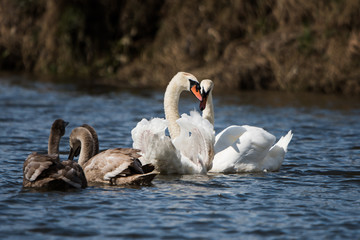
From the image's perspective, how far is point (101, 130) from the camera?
1277cm

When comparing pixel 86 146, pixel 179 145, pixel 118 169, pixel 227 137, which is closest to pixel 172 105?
pixel 227 137

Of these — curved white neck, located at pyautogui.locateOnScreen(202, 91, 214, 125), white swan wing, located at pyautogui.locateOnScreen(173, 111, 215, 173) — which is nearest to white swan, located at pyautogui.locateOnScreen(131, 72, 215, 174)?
white swan wing, located at pyautogui.locateOnScreen(173, 111, 215, 173)

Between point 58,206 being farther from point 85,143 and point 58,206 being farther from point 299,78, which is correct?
point 299,78

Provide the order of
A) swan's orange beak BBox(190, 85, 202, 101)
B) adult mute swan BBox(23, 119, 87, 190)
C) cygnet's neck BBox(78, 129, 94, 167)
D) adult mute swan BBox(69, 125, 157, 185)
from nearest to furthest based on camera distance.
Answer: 1. adult mute swan BBox(23, 119, 87, 190)
2. adult mute swan BBox(69, 125, 157, 185)
3. cygnet's neck BBox(78, 129, 94, 167)
4. swan's orange beak BBox(190, 85, 202, 101)

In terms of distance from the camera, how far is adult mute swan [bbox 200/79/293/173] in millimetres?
8586

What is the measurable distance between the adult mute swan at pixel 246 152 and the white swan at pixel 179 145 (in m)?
0.24

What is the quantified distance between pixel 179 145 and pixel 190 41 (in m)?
13.8

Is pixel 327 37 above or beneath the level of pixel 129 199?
above

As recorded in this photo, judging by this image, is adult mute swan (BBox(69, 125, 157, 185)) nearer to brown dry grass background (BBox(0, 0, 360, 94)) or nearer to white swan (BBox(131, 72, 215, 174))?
white swan (BBox(131, 72, 215, 174))

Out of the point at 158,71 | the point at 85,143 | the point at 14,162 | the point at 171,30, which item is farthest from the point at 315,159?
the point at 171,30

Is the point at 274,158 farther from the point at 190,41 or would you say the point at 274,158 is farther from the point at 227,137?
the point at 190,41

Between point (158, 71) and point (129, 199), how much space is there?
14946 millimetres

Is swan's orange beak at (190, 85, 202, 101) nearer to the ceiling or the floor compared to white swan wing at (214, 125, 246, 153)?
nearer to the ceiling

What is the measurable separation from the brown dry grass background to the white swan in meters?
10.9
